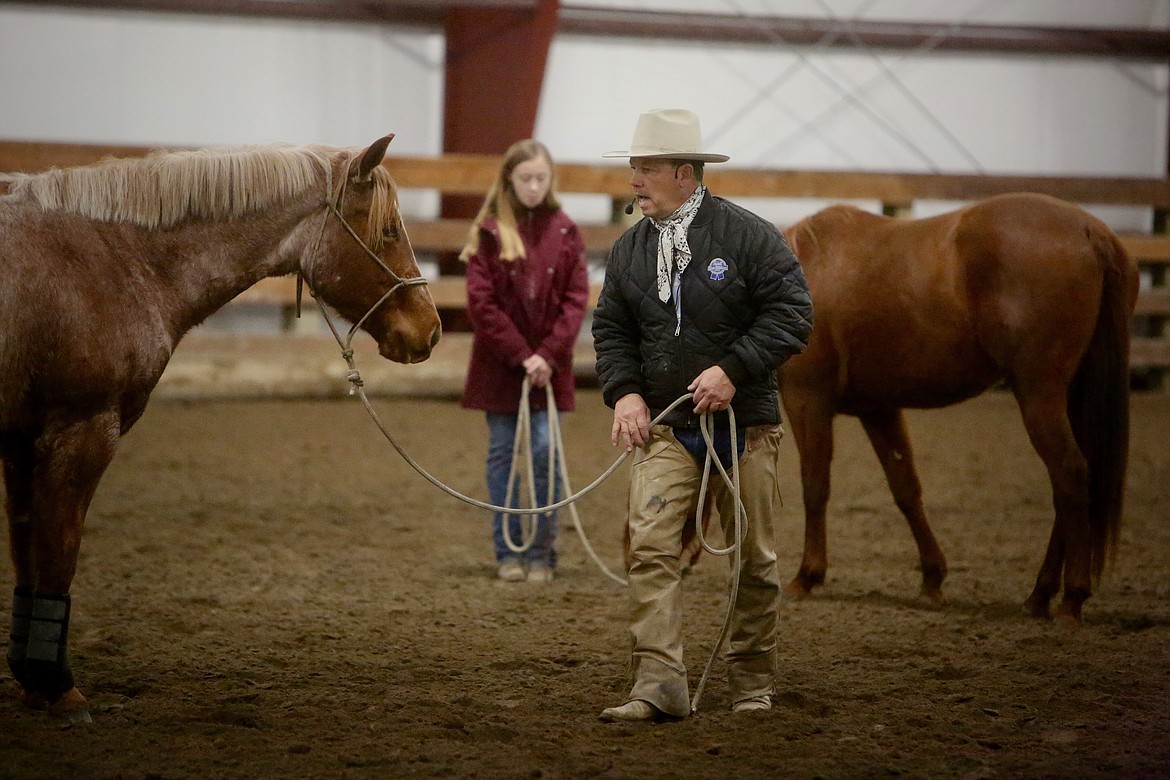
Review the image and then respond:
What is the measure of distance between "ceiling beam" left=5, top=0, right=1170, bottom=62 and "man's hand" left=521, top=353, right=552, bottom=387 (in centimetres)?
655

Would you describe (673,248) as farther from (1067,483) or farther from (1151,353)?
A: (1151,353)

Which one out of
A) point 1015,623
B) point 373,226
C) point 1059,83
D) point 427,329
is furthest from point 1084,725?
point 1059,83

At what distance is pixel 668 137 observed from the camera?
3.37 m

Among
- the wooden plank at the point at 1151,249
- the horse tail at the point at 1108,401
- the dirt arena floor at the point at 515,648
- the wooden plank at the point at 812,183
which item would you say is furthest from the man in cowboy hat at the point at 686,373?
the wooden plank at the point at 1151,249

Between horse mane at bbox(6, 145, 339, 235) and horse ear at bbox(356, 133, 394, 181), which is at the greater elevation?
horse ear at bbox(356, 133, 394, 181)

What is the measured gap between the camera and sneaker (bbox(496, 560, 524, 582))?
5305mm

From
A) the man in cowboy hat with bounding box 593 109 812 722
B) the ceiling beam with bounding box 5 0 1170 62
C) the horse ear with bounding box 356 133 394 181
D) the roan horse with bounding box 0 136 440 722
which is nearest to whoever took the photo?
the roan horse with bounding box 0 136 440 722

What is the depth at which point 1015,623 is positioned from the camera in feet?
15.2

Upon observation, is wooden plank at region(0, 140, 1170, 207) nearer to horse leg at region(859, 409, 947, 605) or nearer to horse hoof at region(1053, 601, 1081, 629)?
horse leg at region(859, 409, 947, 605)

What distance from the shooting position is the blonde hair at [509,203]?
17.0ft

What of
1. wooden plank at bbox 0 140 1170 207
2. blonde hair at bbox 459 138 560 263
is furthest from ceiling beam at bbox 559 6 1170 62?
blonde hair at bbox 459 138 560 263

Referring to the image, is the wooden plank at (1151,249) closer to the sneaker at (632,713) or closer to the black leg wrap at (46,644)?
the sneaker at (632,713)

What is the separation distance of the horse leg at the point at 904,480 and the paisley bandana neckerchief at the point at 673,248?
2097mm

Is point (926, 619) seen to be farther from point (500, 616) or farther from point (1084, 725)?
point (500, 616)
